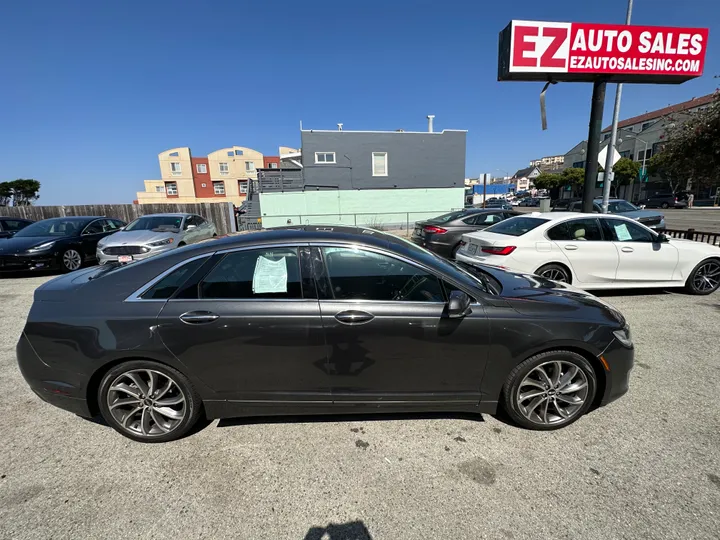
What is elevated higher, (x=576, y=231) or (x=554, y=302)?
(x=576, y=231)

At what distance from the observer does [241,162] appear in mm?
54156

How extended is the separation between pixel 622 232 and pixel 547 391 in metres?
4.54

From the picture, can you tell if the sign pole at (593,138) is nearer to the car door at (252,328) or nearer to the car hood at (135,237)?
the car door at (252,328)

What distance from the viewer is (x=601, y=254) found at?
544cm

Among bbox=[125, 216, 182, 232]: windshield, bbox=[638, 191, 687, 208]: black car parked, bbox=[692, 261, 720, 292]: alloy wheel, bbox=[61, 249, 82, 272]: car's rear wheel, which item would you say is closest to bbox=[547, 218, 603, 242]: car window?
bbox=[692, 261, 720, 292]: alloy wheel

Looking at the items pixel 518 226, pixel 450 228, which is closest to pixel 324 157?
pixel 450 228

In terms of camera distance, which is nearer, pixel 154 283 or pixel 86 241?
pixel 154 283

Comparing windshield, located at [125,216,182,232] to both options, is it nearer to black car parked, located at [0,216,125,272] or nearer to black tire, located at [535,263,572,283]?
black car parked, located at [0,216,125,272]

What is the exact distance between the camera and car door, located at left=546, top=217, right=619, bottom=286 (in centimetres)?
544

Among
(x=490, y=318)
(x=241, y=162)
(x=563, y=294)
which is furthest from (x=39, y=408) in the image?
(x=241, y=162)

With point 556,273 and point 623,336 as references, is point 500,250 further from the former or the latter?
point 623,336

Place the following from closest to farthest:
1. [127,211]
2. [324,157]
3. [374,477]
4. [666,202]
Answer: [374,477] < [127,211] < [324,157] < [666,202]

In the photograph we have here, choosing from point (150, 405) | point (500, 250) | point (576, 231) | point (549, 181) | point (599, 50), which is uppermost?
point (599, 50)

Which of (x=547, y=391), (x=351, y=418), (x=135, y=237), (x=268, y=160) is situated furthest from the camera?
(x=268, y=160)
